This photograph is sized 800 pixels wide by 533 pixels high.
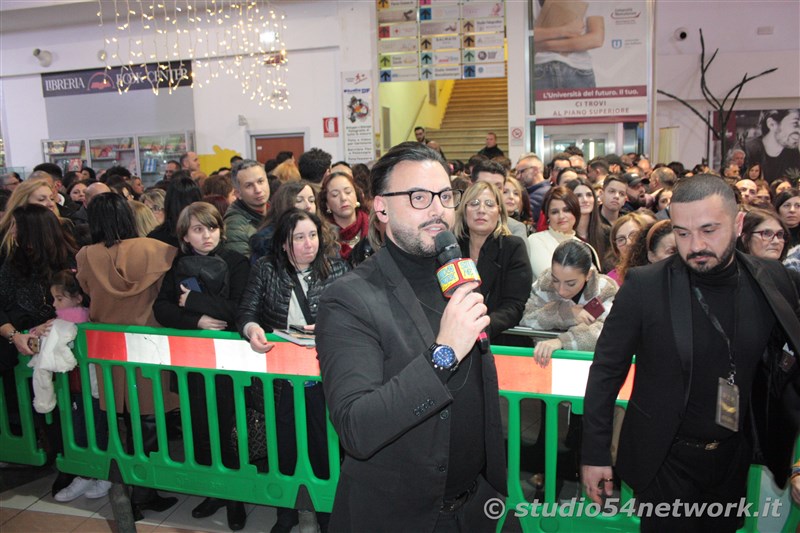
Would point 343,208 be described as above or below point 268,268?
above

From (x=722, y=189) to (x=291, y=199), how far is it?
235cm

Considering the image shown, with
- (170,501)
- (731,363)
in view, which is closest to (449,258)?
→ (731,363)

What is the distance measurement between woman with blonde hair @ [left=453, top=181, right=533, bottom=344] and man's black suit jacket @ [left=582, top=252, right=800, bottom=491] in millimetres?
1077

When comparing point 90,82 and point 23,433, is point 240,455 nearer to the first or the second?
point 23,433

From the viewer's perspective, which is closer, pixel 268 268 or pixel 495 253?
pixel 268 268

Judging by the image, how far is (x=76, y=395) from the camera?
143 inches

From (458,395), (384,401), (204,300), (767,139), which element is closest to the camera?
(384,401)

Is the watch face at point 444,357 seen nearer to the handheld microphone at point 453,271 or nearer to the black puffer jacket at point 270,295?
the handheld microphone at point 453,271

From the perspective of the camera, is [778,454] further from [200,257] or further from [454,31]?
[454,31]

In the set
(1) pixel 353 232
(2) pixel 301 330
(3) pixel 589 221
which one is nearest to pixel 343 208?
(1) pixel 353 232

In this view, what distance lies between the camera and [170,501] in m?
3.60

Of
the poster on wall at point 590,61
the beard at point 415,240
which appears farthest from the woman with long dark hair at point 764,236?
the poster on wall at point 590,61

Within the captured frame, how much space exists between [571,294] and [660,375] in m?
1.25

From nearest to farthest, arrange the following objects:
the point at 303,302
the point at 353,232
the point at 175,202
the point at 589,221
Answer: the point at 303,302, the point at 175,202, the point at 353,232, the point at 589,221
